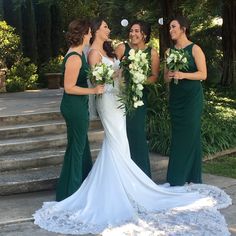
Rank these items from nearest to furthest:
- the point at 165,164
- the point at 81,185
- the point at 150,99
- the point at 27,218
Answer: the point at 27,218, the point at 81,185, the point at 165,164, the point at 150,99

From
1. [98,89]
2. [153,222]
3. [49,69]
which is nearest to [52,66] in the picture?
[49,69]

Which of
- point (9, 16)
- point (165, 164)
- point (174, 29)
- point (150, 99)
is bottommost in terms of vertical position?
point (165, 164)

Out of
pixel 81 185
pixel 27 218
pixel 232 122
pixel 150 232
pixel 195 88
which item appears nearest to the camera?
pixel 150 232

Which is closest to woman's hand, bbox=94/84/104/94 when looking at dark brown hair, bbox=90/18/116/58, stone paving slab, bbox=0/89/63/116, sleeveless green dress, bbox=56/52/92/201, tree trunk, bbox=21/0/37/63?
sleeveless green dress, bbox=56/52/92/201

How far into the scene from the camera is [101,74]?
16.5ft

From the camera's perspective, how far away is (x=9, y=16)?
1792 centimetres

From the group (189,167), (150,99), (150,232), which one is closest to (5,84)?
(150,99)

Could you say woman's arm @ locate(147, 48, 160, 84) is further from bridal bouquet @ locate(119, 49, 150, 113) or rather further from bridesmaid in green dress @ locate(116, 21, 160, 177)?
bridal bouquet @ locate(119, 49, 150, 113)

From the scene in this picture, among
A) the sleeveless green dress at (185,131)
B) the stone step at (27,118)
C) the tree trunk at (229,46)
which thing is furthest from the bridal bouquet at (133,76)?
the tree trunk at (229,46)

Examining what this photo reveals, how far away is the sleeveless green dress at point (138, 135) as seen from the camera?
591 centimetres

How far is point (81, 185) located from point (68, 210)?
0.36m

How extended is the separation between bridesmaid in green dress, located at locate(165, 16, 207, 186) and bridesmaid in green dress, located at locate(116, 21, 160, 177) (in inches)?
9.5

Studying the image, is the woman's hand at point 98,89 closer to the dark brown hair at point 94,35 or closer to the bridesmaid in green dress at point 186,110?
the dark brown hair at point 94,35

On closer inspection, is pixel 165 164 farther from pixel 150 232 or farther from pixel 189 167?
pixel 150 232
